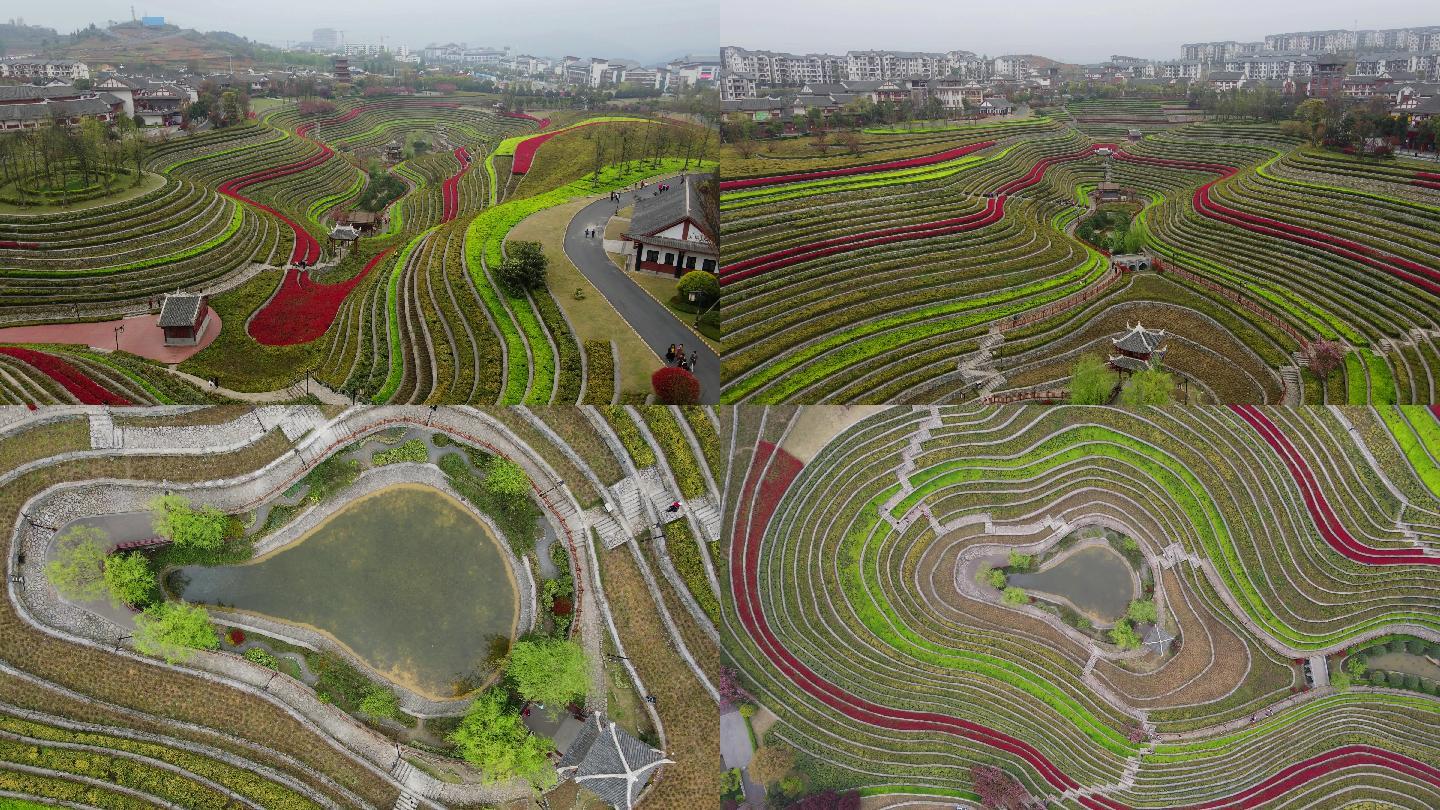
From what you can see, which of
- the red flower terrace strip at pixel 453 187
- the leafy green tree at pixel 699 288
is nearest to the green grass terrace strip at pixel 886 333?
the leafy green tree at pixel 699 288

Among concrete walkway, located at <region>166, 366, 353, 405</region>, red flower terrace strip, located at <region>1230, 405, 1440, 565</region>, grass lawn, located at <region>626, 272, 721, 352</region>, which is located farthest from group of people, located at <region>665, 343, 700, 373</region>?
red flower terrace strip, located at <region>1230, 405, 1440, 565</region>

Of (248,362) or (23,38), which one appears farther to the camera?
(23,38)

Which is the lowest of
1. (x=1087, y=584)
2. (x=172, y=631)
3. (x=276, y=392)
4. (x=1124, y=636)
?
(x=1124, y=636)

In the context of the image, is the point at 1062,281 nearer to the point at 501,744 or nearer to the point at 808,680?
the point at 808,680

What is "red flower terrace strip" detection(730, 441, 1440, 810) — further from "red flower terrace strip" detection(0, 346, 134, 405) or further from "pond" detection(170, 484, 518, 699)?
"red flower terrace strip" detection(0, 346, 134, 405)

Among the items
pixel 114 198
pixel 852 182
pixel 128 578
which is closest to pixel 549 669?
pixel 128 578

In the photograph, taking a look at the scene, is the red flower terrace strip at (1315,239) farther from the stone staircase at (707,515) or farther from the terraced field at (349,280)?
the stone staircase at (707,515)
